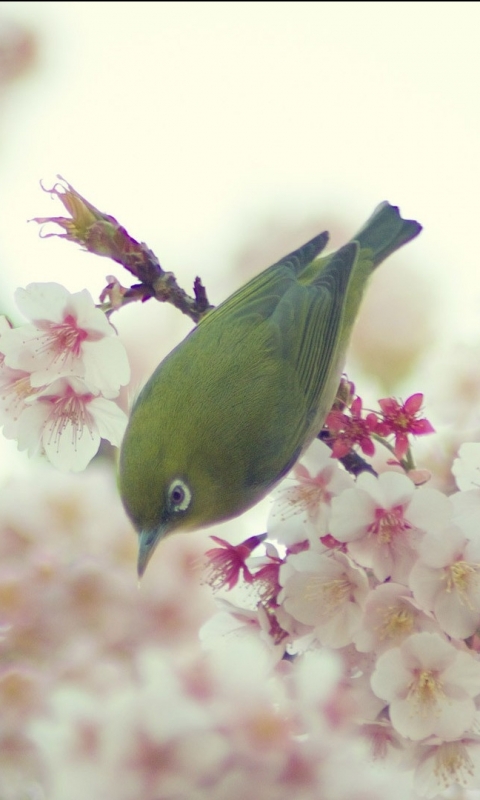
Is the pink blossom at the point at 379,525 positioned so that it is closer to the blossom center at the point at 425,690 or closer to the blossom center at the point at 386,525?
the blossom center at the point at 386,525

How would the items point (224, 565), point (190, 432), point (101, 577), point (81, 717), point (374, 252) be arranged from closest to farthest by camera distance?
point (81, 717) → point (101, 577) → point (224, 565) → point (190, 432) → point (374, 252)

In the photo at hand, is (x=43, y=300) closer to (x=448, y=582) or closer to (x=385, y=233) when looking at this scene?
(x=448, y=582)

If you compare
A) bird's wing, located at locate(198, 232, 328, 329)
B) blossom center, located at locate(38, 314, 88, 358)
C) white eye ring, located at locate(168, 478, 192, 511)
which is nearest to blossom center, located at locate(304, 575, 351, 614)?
white eye ring, located at locate(168, 478, 192, 511)

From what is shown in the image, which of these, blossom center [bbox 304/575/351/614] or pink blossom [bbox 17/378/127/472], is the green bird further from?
blossom center [bbox 304/575/351/614]

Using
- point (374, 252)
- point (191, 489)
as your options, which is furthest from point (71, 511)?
point (374, 252)

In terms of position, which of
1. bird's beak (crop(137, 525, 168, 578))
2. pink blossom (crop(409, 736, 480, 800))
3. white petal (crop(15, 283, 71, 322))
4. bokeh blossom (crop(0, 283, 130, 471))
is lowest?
pink blossom (crop(409, 736, 480, 800))

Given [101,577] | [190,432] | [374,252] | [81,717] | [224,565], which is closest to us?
[81,717]

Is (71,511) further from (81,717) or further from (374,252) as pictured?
(374,252)

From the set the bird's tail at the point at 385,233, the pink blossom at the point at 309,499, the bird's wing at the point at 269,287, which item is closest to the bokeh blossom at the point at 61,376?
the pink blossom at the point at 309,499
